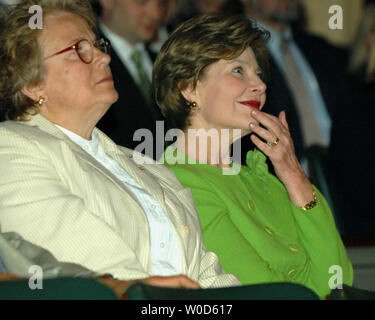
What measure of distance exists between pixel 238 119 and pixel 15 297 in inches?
46.6

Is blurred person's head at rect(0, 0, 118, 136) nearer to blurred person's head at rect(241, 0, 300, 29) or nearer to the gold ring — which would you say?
the gold ring

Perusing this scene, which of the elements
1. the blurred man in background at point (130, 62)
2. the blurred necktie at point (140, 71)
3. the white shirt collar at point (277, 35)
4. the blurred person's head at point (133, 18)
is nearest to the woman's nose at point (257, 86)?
the blurred man in background at point (130, 62)

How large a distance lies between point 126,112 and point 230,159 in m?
1.07

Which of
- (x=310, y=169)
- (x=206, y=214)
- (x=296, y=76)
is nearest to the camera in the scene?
(x=206, y=214)

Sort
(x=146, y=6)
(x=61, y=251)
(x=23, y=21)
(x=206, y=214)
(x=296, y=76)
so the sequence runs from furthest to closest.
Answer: (x=296, y=76)
(x=146, y=6)
(x=206, y=214)
(x=23, y=21)
(x=61, y=251)

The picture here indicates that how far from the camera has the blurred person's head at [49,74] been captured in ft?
6.57

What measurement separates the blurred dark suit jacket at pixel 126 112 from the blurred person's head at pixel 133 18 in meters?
0.28

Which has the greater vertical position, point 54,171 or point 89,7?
point 89,7

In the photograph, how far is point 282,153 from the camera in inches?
90.8

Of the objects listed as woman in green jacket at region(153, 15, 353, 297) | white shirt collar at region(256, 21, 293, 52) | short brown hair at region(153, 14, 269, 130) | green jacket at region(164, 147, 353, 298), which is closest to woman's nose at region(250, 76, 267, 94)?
woman in green jacket at region(153, 15, 353, 297)
